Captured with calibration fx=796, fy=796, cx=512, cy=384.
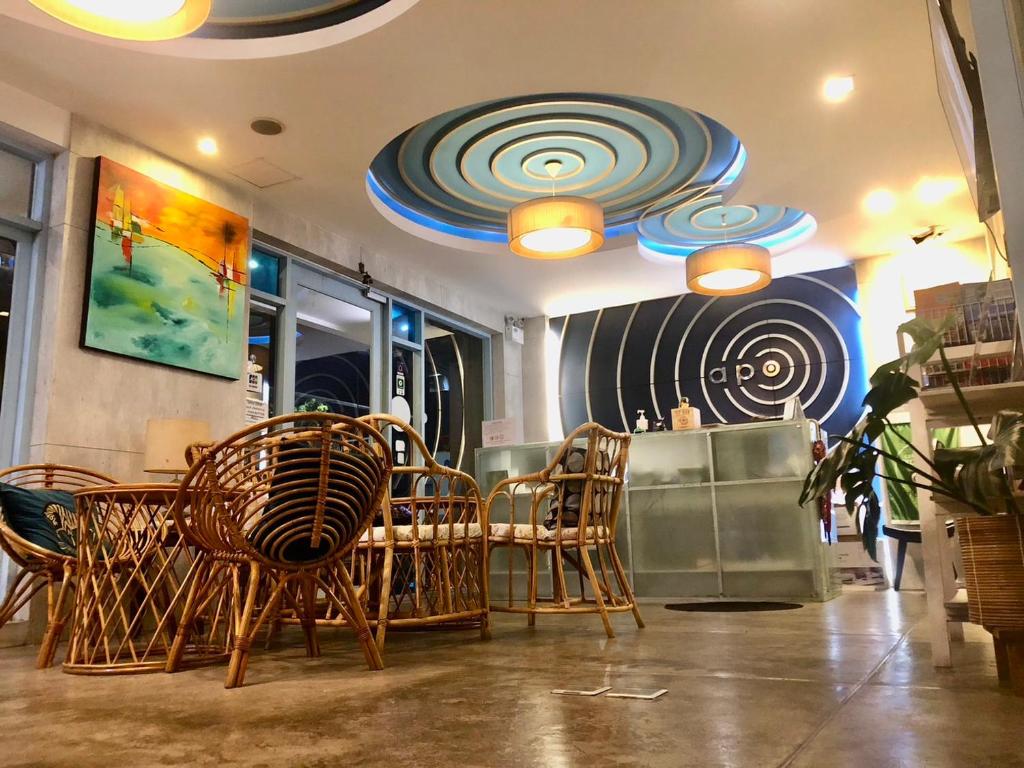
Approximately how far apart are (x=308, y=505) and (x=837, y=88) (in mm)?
3485

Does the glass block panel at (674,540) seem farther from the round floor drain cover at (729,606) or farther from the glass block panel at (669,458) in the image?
the round floor drain cover at (729,606)

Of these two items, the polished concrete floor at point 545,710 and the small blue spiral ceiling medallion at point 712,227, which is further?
the small blue spiral ceiling medallion at point 712,227

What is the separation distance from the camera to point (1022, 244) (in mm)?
699

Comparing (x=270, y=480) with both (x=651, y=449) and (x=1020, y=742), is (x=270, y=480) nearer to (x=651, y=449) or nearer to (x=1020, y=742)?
(x=1020, y=742)

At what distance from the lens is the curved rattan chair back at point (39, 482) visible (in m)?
2.75

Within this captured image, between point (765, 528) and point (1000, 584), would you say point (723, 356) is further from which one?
point (1000, 584)

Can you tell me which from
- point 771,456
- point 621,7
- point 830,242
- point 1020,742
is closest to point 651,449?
point 771,456

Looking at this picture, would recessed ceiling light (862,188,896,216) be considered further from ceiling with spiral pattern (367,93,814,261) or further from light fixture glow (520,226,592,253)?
light fixture glow (520,226,592,253)

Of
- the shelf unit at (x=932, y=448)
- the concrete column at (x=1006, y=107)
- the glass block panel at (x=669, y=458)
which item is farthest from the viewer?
the glass block panel at (x=669, y=458)

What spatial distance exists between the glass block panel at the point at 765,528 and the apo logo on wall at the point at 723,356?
6.65 ft

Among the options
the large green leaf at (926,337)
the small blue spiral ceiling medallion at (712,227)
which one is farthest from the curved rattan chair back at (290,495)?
the small blue spiral ceiling medallion at (712,227)

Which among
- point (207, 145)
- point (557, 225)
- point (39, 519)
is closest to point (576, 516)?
point (557, 225)

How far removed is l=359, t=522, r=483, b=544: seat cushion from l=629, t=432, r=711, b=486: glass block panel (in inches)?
96.1

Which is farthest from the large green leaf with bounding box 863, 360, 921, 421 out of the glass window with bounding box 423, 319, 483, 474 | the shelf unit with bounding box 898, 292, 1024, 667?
the glass window with bounding box 423, 319, 483, 474
